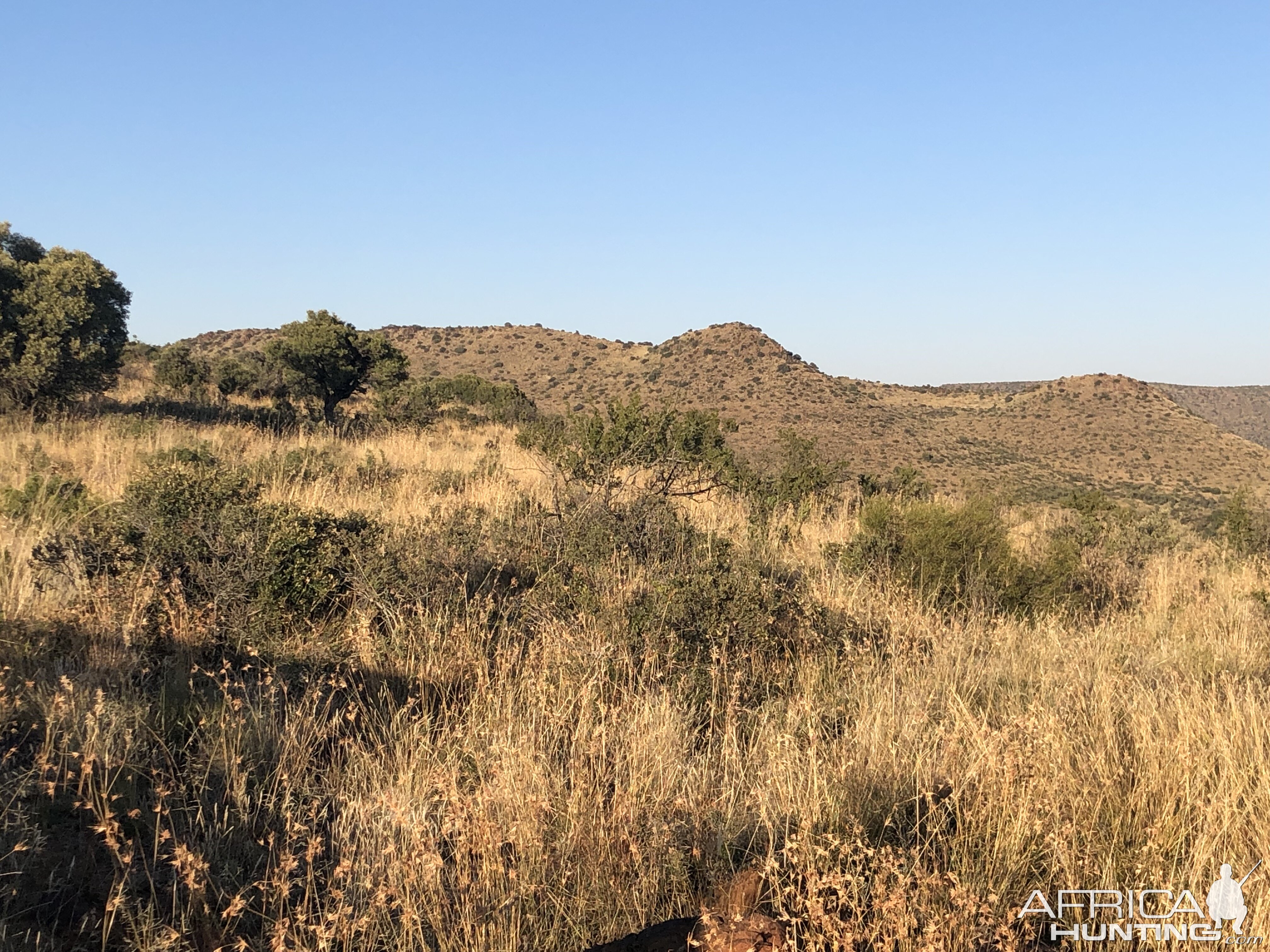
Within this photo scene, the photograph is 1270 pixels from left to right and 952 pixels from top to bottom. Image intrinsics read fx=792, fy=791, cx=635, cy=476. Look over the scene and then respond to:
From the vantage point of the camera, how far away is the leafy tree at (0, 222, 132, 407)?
12695 millimetres

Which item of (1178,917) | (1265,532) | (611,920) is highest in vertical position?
(1265,532)

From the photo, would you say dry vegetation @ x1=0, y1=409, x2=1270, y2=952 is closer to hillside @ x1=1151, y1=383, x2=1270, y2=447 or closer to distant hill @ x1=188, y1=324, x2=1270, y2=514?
distant hill @ x1=188, y1=324, x2=1270, y2=514

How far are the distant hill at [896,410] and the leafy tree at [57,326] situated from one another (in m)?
21.1

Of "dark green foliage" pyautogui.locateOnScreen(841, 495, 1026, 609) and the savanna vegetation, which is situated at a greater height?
"dark green foliage" pyautogui.locateOnScreen(841, 495, 1026, 609)

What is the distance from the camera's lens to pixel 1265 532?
13.1 metres

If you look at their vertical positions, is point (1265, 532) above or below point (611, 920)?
above

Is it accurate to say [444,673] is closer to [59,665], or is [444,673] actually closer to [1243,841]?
[59,665]

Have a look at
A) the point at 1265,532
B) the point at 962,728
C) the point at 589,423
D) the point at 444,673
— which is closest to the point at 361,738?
the point at 444,673

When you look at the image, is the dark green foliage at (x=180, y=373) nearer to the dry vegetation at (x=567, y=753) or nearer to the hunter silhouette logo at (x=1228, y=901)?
the dry vegetation at (x=567, y=753)

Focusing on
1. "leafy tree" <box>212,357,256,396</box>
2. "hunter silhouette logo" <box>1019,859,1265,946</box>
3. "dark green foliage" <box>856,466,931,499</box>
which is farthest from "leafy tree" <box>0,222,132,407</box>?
"hunter silhouette logo" <box>1019,859,1265,946</box>

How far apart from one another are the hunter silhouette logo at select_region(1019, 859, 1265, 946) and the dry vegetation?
7 centimetres

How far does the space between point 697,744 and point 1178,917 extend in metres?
1.94

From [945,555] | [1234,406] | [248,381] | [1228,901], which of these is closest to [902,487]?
[945,555]

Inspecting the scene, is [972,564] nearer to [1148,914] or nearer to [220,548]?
[1148,914]
